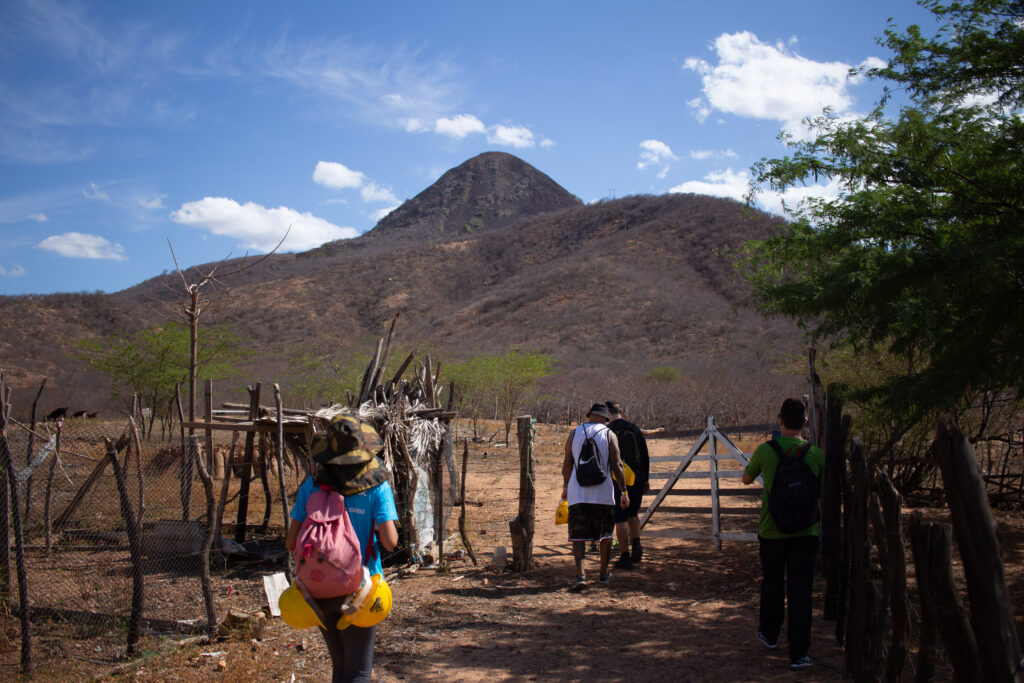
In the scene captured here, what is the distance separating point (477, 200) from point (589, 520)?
106 m

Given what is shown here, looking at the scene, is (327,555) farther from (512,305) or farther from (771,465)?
(512,305)

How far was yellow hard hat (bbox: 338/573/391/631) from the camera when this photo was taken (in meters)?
3.25

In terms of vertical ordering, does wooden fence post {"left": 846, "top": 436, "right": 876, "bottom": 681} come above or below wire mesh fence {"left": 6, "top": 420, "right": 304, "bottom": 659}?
above

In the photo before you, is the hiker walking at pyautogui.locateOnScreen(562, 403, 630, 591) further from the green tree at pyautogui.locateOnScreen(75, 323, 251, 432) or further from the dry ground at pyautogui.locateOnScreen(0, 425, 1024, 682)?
the green tree at pyautogui.locateOnScreen(75, 323, 251, 432)

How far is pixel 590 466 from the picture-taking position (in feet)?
21.4

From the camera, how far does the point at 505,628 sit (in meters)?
5.94

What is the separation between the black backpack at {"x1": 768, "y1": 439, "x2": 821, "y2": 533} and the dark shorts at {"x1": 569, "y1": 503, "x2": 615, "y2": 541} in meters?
2.07

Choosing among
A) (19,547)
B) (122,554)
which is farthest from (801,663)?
(122,554)

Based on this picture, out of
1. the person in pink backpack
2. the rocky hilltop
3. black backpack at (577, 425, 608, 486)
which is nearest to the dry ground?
black backpack at (577, 425, 608, 486)

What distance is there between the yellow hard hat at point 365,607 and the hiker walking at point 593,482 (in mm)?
3356

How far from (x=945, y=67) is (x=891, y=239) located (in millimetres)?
1816

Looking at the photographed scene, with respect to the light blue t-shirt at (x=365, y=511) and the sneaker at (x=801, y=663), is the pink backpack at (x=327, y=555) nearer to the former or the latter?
the light blue t-shirt at (x=365, y=511)

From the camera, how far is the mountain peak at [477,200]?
101188 mm

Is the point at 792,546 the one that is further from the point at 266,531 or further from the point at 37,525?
the point at 37,525
